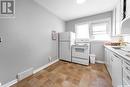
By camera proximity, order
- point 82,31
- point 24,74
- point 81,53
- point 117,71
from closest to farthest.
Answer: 1. point 117,71
2. point 24,74
3. point 81,53
4. point 82,31

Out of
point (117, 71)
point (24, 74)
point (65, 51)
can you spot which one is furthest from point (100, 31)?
point (24, 74)

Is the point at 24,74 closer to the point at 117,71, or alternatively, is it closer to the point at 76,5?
the point at 117,71

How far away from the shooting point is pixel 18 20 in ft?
5.72

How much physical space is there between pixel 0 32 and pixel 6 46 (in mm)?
331

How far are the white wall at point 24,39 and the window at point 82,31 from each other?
5.97 feet

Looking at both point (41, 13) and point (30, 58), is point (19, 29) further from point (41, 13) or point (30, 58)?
point (41, 13)

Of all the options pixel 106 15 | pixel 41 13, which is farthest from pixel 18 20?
pixel 106 15

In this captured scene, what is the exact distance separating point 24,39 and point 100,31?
10.8ft

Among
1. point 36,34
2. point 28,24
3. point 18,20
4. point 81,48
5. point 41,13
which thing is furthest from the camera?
point 81,48

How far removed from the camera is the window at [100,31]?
3.06 meters

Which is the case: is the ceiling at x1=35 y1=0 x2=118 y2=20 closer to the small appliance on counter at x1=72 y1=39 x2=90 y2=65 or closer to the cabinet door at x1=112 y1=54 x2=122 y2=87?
the small appliance on counter at x1=72 y1=39 x2=90 y2=65

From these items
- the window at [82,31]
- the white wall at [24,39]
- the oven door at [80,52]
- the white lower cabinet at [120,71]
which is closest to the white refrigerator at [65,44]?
the oven door at [80,52]

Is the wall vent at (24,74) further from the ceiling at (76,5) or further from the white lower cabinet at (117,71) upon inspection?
the ceiling at (76,5)

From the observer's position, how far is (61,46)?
3.52m
